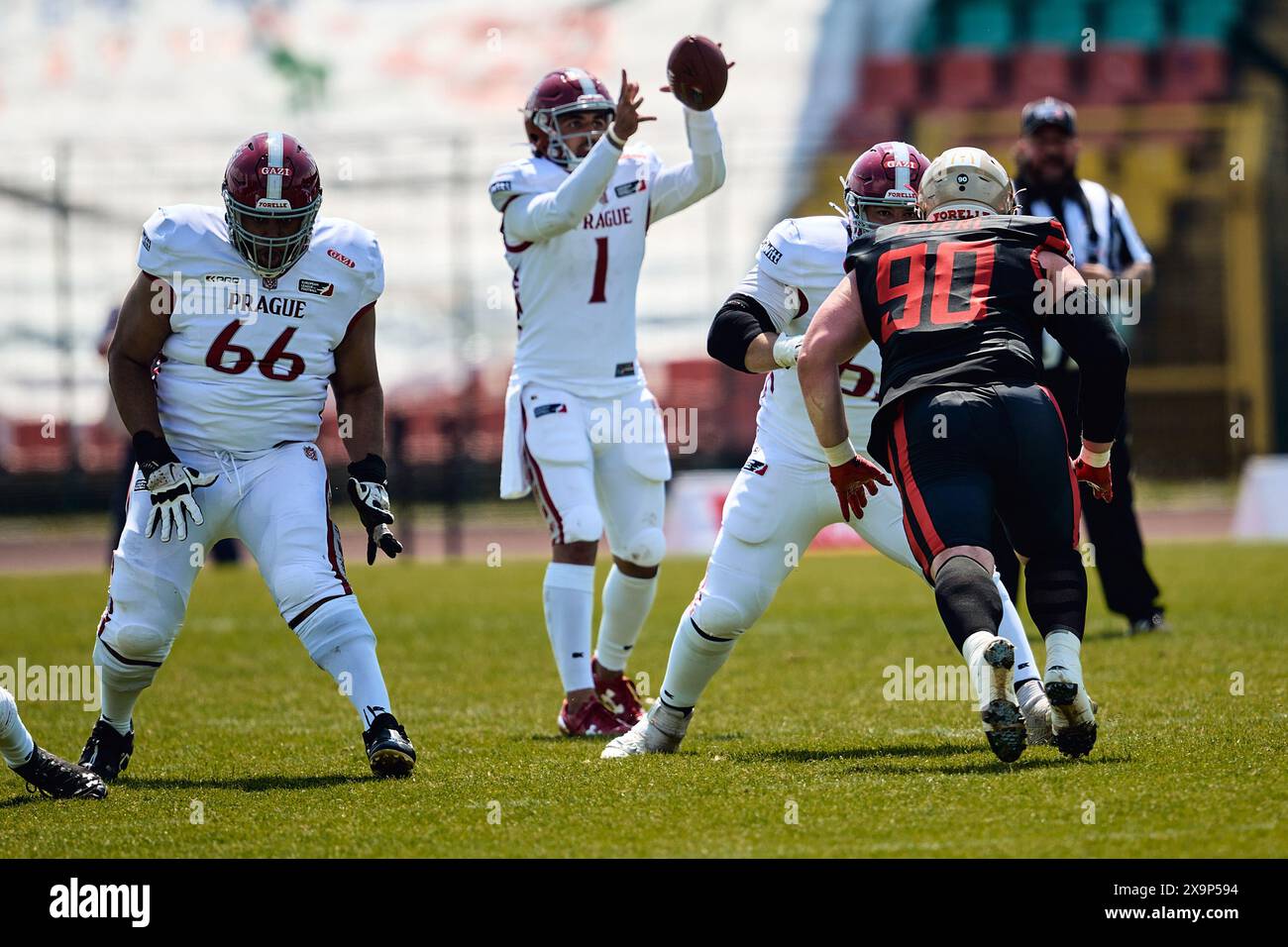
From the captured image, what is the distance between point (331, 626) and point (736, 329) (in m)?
1.43

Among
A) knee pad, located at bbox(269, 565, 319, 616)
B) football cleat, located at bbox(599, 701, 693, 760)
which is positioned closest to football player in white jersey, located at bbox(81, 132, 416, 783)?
knee pad, located at bbox(269, 565, 319, 616)

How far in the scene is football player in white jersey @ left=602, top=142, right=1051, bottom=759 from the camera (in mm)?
5207

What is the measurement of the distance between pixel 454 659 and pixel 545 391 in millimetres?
2377

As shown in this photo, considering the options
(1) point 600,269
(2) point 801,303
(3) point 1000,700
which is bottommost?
(3) point 1000,700

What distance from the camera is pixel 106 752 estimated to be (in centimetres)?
530

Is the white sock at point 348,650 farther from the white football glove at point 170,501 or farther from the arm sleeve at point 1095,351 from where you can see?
the arm sleeve at point 1095,351

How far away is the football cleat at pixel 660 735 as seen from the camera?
5.37 m

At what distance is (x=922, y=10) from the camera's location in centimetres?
2419

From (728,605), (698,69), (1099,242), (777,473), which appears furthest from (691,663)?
(1099,242)

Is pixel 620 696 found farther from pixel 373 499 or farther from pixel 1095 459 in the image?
pixel 1095 459

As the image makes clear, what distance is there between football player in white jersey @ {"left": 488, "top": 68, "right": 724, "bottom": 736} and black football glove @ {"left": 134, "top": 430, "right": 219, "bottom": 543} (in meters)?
1.47

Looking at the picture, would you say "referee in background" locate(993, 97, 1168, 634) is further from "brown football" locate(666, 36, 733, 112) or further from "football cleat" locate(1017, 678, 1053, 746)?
"football cleat" locate(1017, 678, 1053, 746)
